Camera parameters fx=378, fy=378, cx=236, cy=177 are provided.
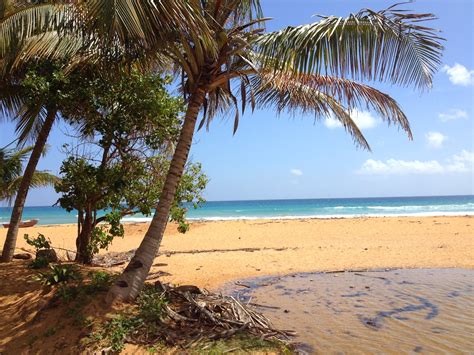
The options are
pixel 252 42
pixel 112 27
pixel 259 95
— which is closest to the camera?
pixel 112 27

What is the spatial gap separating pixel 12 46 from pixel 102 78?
1.86m

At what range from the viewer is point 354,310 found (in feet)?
20.8

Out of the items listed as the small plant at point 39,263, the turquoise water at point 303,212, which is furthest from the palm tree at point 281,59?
the turquoise water at point 303,212

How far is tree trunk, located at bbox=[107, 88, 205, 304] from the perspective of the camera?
5.10m

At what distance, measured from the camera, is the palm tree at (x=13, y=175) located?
1123cm

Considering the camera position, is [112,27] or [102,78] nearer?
[112,27]

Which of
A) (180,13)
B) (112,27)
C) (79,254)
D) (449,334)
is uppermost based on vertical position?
(180,13)

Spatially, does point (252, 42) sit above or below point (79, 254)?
above

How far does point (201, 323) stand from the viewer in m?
4.67

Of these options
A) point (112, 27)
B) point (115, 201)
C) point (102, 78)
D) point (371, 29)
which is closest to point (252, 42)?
point (371, 29)

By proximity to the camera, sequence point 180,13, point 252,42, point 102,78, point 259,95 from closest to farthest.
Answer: point 180,13
point 252,42
point 102,78
point 259,95

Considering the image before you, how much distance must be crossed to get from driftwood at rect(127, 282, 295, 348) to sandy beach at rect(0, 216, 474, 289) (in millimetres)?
3058

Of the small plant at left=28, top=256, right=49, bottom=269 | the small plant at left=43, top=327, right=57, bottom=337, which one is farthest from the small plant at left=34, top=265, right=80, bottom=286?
the small plant at left=43, top=327, right=57, bottom=337

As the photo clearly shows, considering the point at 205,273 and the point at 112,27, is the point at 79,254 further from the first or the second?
the point at 112,27
